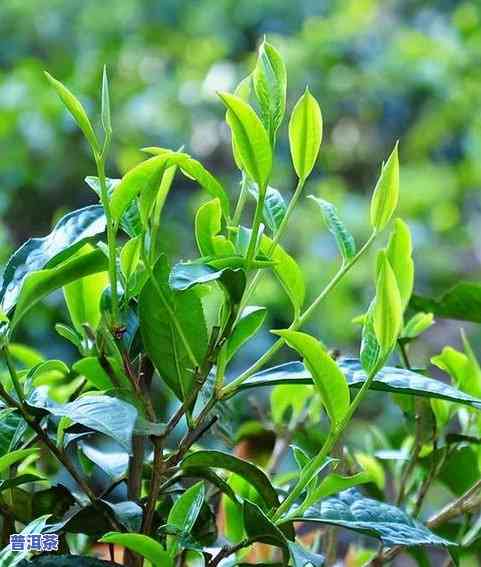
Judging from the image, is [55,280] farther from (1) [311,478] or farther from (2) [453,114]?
(2) [453,114]

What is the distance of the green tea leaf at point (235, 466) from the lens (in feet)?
1.31

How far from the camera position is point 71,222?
423 millimetres

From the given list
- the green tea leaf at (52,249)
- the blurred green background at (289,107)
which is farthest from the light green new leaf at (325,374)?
the blurred green background at (289,107)

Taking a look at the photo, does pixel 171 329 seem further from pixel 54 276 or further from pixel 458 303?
pixel 458 303

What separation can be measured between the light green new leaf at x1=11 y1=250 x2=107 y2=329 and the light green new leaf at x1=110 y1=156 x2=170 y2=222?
0.08 feet

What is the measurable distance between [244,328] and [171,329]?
40 millimetres

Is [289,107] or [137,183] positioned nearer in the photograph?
[137,183]

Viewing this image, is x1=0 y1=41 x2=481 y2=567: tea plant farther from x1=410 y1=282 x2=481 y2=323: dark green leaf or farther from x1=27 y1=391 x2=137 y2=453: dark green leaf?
x1=410 y1=282 x2=481 y2=323: dark green leaf

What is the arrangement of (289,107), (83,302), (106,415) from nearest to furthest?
(106,415), (83,302), (289,107)

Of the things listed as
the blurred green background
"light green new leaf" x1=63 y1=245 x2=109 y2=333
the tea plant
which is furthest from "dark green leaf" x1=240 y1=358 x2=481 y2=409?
the blurred green background

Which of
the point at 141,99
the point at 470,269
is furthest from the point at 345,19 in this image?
the point at 470,269

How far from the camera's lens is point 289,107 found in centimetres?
209

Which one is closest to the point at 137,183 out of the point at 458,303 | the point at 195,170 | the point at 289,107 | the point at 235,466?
the point at 195,170

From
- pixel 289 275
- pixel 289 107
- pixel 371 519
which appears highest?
pixel 289 275
